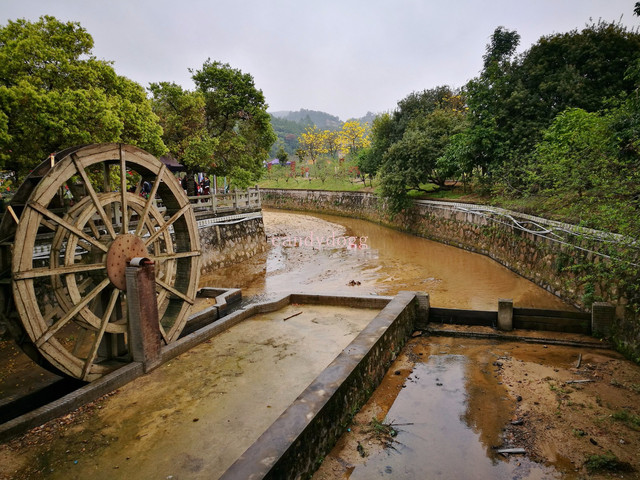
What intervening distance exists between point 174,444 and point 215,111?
16.8m

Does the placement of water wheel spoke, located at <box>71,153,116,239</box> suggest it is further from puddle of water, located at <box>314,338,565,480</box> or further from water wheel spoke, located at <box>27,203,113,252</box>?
puddle of water, located at <box>314,338,565,480</box>

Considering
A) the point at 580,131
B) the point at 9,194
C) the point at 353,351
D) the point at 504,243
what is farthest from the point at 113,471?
the point at 504,243

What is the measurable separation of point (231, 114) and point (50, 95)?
36.2 feet

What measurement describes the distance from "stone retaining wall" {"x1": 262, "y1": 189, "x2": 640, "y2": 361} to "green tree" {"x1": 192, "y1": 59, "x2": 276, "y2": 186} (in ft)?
35.7

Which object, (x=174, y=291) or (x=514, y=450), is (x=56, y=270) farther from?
(x=514, y=450)

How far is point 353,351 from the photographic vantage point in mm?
6012

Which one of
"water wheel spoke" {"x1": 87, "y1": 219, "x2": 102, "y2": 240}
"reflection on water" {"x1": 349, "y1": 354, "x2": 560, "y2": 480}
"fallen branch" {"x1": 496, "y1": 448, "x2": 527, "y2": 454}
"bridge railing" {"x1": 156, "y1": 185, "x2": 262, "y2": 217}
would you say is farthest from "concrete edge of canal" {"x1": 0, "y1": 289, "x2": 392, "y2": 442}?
"bridge railing" {"x1": 156, "y1": 185, "x2": 262, "y2": 217}

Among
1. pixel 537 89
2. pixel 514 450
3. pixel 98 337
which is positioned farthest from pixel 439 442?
pixel 537 89

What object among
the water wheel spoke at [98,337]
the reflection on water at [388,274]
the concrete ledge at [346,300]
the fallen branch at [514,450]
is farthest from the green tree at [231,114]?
the fallen branch at [514,450]

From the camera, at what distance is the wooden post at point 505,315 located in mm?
9156

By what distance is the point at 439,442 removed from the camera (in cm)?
539

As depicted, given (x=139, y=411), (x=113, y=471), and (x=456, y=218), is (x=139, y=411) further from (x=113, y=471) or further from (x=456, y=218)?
(x=456, y=218)

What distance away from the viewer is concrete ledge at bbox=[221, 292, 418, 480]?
3.62m

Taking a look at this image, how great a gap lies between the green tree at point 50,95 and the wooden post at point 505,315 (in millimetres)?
9899
